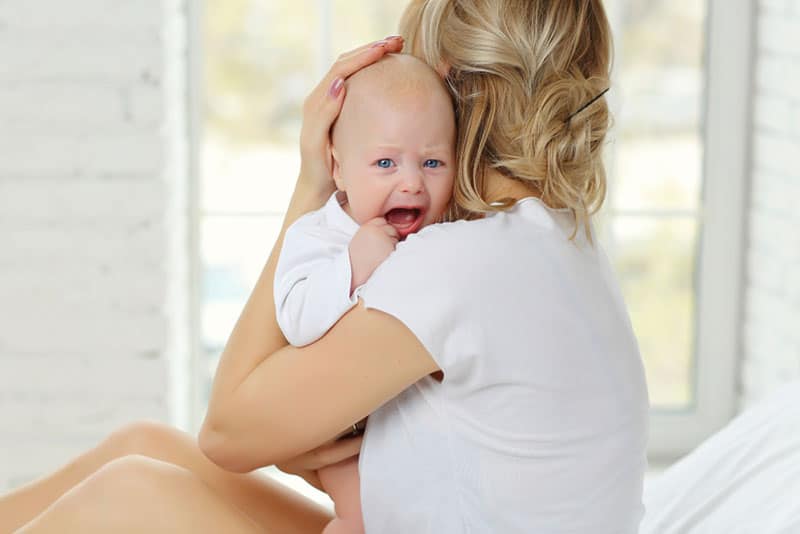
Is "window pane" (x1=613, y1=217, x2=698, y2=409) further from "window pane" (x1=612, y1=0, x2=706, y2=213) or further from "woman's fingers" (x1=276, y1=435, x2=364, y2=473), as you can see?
"woman's fingers" (x1=276, y1=435, x2=364, y2=473)

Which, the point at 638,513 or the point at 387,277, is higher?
the point at 387,277

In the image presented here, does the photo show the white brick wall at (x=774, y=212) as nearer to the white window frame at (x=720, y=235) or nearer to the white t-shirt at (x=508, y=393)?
the white window frame at (x=720, y=235)

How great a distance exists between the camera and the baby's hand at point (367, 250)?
1.34m

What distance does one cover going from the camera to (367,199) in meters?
1.43

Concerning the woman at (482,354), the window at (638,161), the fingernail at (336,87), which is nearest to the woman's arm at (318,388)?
the woman at (482,354)

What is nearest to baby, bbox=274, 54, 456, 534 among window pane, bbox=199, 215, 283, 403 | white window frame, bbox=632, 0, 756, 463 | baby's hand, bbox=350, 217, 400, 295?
baby's hand, bbox=350, 217, 400, 295

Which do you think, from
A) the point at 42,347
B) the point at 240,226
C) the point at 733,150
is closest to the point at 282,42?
the point at 240,226

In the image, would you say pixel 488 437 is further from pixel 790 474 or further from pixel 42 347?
pixel 42 347

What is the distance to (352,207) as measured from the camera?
1.45 meters

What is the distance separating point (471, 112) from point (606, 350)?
0.33m

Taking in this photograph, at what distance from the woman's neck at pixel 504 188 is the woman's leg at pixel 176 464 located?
54 cm

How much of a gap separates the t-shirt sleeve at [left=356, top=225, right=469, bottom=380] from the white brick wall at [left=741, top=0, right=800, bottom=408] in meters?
1.67

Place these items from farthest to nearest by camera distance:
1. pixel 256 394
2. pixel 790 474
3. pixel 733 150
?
pixel 733 150
pixel 790 474
pixel 256 394

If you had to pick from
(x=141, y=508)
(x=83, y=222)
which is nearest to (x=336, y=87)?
(x=141, y=508)
